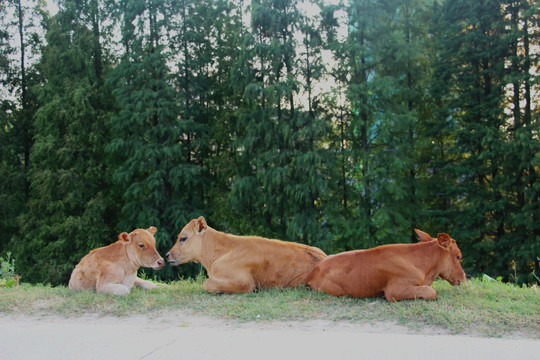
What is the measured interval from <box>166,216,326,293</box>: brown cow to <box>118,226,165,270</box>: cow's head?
0.23 meters

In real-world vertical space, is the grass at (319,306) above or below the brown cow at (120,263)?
below

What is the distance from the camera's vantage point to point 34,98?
88.4 ft

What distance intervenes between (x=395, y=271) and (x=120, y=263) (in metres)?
3.57

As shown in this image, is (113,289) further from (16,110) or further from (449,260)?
(16,110)

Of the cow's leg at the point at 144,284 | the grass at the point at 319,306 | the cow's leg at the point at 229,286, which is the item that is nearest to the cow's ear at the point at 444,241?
the grass at the point at 319,306

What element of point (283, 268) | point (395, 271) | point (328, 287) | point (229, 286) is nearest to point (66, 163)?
point (229, 286)

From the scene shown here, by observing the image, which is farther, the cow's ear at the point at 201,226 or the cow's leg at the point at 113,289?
the cow's ear at the point at 201,226

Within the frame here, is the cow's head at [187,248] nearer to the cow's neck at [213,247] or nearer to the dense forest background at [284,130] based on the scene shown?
the cow's neck at [213,247]

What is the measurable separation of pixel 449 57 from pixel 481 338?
19.4m

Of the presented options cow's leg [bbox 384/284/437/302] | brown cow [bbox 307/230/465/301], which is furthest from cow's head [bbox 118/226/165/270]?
cow's leg [bbox 384/284/437/302]

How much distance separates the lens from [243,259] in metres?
6.64

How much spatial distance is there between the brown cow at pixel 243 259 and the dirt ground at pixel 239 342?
3.80 feet

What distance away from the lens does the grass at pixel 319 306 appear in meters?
4.77

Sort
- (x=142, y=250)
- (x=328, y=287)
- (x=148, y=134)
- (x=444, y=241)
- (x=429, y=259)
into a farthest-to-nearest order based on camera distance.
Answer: (x=148, y=134)
(x=142, y=250)
(x=328, y=287)
(x=444, y=241)
(x=429, y=259)
